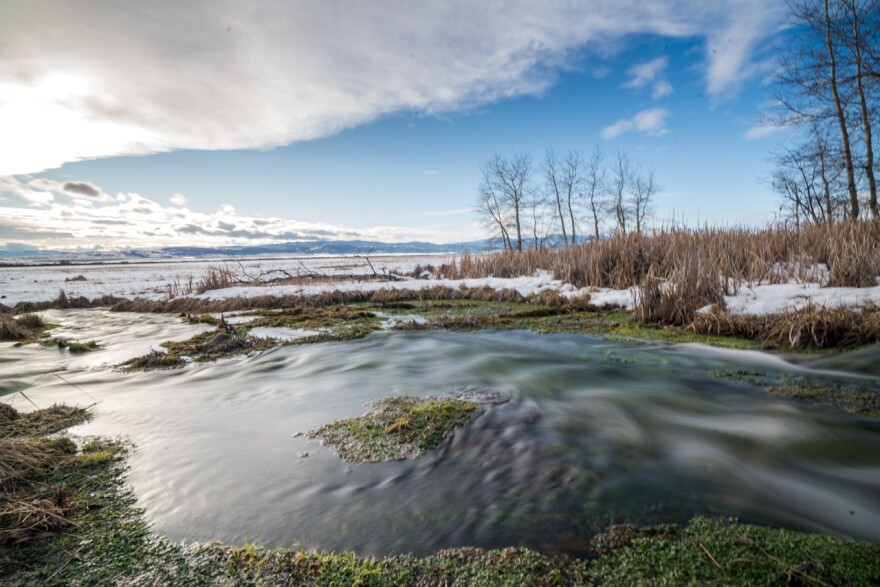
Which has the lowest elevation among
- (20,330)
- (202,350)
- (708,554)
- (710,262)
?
(708,554)

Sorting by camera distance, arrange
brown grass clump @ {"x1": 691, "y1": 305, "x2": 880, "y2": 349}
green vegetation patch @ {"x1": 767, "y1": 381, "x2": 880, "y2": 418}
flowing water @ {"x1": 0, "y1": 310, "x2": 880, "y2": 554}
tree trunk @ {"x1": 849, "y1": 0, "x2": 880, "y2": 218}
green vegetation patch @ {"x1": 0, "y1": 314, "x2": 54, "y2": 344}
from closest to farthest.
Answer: flowing water @ {"x1": 0, "y1": 310, "x2": 880, "y2": 554}, green vegetation patch @ {"x1": 767, "y1": 381, "x2": 880, "y2": 418}, brown grass clump @ {"x1": 691, "y1": 305, "x2": 880, "y2": 349}, green vegetation patch @ {"x1": 0, "y1": 314, "x2": 54, "y2": 344}, tree trunk @ {"x1": 849, "y1": 0, "x2": 880, "y2": 218}

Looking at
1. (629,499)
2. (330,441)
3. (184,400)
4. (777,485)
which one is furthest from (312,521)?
(184,400)

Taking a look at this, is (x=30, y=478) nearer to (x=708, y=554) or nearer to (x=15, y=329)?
(x=708, y=554)

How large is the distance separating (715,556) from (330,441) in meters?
2.91

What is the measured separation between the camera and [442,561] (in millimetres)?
2061

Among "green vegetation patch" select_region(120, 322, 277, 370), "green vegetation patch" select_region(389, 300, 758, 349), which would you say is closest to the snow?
"green vegetation patch" select_region(389, 300, 758, 349)

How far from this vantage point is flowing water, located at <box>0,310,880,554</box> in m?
2.48

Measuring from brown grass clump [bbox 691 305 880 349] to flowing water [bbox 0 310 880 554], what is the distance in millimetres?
600

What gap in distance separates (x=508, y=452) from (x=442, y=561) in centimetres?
137

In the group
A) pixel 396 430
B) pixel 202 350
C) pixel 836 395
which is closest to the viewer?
pixel 396 430

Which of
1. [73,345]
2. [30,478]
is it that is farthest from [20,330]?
[30,478]

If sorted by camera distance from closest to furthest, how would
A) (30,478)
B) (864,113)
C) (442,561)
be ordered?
(442,561)
(30,478)
(864,113)

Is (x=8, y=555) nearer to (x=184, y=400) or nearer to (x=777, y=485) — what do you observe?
(x=184, y=400)

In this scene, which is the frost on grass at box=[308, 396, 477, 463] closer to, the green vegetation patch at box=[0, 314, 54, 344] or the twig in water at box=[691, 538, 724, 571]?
the twig in water at box=[691, 538, 724, 571]
